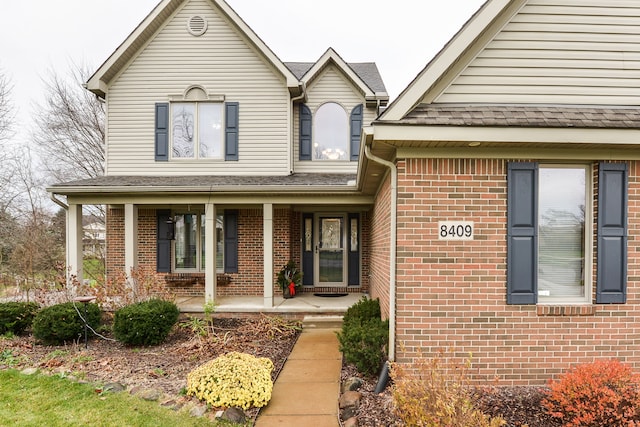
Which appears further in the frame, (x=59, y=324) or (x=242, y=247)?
(x=242, y=247)

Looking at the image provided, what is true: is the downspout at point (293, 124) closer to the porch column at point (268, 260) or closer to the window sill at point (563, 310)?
the porch column at point (268, 260)

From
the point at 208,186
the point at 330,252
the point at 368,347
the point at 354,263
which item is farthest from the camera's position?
the point at 330,252

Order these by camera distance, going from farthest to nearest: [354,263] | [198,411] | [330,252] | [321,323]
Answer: [330,252], [354,263], [321,323], [198,411]

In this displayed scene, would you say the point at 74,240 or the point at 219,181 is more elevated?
the point at 219,181

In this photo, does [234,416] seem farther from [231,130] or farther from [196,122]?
[196,122]

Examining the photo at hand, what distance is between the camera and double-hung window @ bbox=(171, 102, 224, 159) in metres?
9.60

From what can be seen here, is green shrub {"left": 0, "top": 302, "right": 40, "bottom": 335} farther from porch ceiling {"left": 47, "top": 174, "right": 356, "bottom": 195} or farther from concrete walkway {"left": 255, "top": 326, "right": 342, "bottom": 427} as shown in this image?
concrete walkway {"left": 255, "top": 326, "right": 342, "bottom": 427}

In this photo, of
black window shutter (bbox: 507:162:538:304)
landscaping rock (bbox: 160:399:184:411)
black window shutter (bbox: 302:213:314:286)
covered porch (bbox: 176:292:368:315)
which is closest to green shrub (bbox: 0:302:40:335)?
covered porch (bbox: 176:292:368:315)

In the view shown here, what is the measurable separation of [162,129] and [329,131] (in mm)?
4455

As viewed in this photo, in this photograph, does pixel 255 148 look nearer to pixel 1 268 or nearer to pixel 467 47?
pixel 467 47

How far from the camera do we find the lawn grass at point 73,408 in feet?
12.8

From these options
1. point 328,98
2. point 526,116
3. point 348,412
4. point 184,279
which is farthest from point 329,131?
point 348,412

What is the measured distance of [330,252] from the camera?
410 inches

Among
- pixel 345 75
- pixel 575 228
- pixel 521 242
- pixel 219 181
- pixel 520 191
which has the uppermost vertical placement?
pixel 345 75
